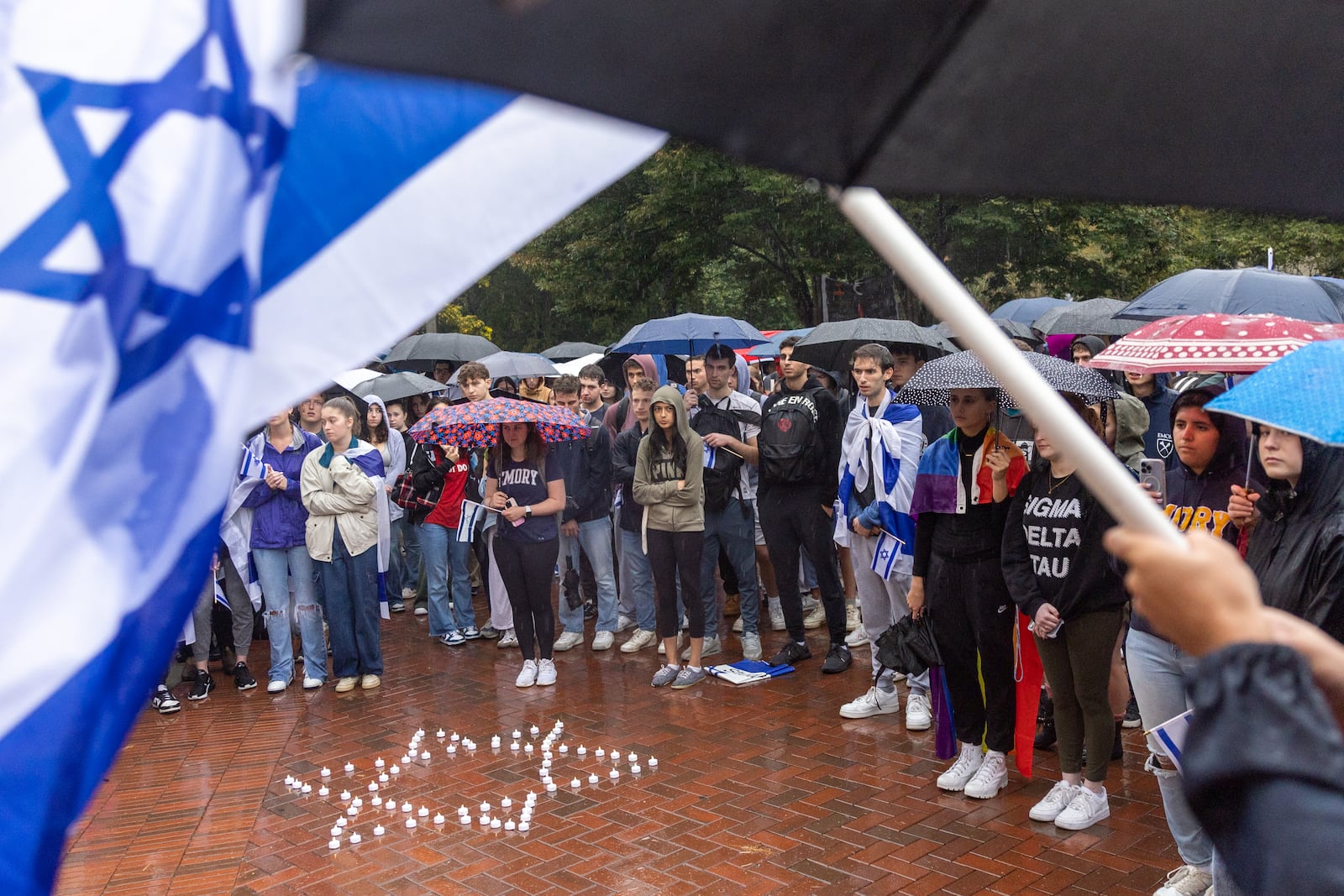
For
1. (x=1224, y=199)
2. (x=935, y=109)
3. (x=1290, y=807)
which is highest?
(x=935, y=109)

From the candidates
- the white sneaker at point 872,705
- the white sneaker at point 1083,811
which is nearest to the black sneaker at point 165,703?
the white sneaker at point 872,705

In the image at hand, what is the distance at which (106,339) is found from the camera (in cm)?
133

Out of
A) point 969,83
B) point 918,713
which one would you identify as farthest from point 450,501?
point 969,83

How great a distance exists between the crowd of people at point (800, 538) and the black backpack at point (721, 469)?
2 centimetres

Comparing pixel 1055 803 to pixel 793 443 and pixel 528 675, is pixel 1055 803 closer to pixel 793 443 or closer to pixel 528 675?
pixel 793 443

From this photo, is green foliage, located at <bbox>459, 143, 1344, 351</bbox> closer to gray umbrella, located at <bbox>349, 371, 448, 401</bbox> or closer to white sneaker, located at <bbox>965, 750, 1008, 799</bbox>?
gray umbrella, located at <bbox>349, 371, 448, 401</bbox>

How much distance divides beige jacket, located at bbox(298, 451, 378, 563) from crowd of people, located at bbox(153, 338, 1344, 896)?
2cm

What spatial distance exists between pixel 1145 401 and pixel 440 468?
566 cm

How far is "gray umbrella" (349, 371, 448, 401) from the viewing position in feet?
37.6

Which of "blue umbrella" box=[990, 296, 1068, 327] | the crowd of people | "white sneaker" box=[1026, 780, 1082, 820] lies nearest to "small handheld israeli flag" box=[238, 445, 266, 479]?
the crowd of people

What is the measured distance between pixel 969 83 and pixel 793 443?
264 inches

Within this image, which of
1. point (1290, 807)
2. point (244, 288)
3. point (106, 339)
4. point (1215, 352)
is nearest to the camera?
point (1290, 807)

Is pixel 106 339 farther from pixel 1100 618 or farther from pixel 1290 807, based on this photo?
pixel 1100 618

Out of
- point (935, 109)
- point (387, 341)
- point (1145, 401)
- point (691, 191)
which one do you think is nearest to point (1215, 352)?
point (1145, 401)
